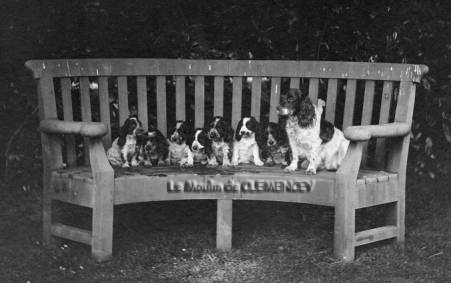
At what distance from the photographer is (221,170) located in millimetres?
6254

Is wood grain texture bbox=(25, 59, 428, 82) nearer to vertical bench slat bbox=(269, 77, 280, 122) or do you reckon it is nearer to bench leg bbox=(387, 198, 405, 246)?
vertical bench slat bbox=(269, 77, 280, 122)

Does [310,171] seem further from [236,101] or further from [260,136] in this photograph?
[236,101]

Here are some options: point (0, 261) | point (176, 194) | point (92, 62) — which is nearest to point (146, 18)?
point (92, 62)

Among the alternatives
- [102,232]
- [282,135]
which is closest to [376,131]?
[282,135]

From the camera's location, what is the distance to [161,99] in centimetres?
679

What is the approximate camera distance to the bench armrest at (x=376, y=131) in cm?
568

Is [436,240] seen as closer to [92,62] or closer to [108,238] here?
[108,238]

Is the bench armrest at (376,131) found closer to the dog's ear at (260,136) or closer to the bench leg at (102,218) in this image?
the dog's ear at (260,136)

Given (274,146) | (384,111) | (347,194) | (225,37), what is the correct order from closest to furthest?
(347,194)
(384,111)
(274,146)
(225,37)

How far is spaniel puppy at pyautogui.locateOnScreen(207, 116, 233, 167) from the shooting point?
6500 mm

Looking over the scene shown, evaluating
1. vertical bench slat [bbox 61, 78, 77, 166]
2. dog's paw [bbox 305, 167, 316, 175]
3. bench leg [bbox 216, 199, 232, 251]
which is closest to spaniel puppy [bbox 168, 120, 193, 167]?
bench leg [bbox 216, 199, 232, 251]

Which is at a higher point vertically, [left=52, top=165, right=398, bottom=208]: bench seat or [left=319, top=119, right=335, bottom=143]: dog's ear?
[left=319, top=119, right=335, bottom=143]: dog's ear

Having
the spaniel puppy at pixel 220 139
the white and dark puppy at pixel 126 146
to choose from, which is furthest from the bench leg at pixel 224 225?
the white and dark puppy at pixel 126 146

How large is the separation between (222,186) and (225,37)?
6.54 feet
